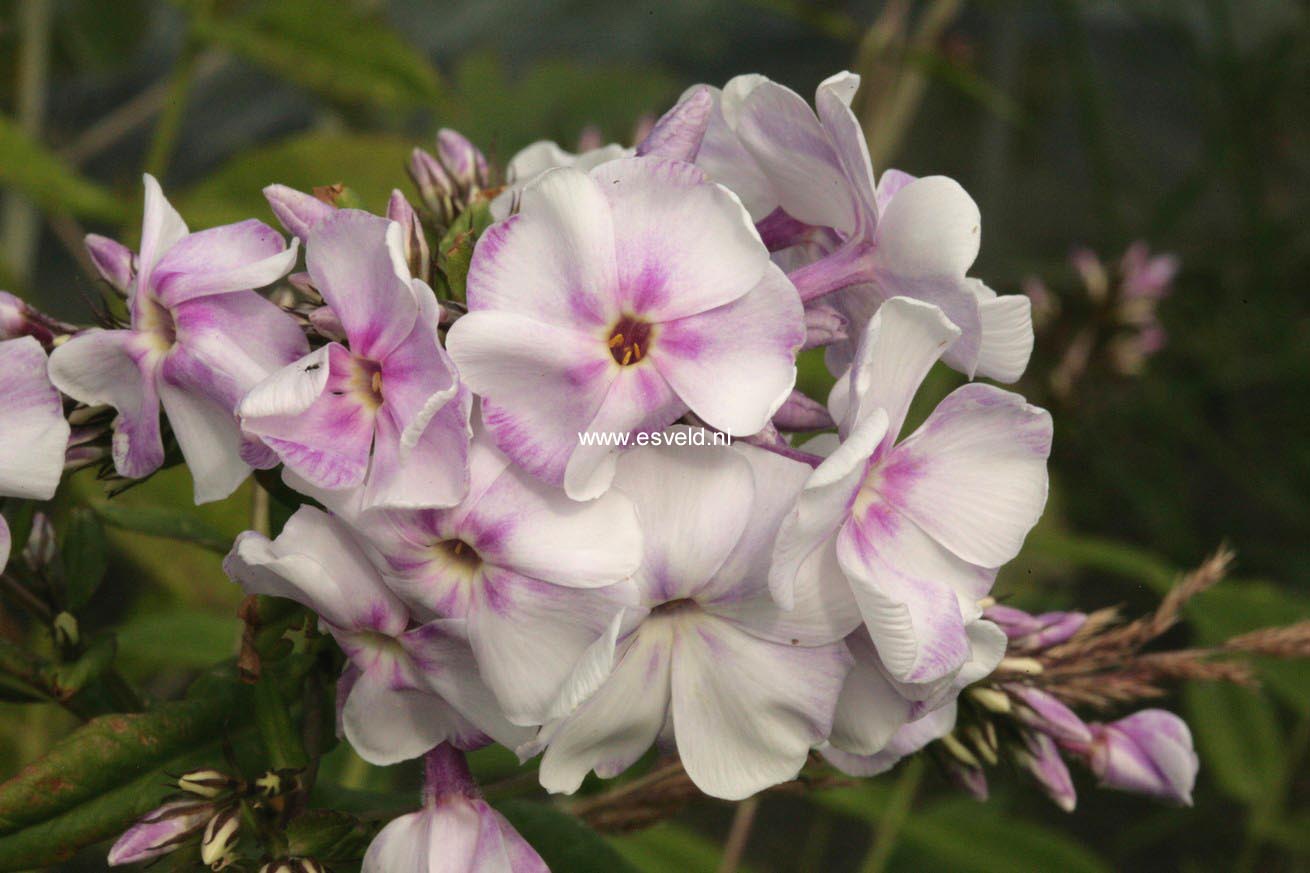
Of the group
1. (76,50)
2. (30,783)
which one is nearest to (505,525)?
(30,783)

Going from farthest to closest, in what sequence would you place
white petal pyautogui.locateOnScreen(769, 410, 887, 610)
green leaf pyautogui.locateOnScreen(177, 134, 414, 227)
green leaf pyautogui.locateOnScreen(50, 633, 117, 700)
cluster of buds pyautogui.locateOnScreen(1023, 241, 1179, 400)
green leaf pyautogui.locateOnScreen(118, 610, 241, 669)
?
cluster of buds pyautogui.locateOnScreen(1023, 241, 1179, 400) < green leaf pyautogui.locateOnScreen(177, 134, 414, 227) < green leaf pyautogui.locateOnScreen(118, 610, 241, 669) < green leaf pyautogui.locateOnScreen(50, 633, 117, 700) < white petal pyautogui.locateOnScreen(769, 410, 887, 610)

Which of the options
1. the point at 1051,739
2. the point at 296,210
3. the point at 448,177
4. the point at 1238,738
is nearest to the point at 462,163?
the point at 448,177

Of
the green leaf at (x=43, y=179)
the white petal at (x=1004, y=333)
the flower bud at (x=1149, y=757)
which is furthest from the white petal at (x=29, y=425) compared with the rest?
the green leaf at (x=43, y=179)

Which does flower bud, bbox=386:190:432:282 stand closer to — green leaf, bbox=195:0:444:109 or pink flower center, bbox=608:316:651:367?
pink flower center, bbox=608:316:651:367

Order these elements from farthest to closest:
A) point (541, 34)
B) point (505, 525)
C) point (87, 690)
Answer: point (541, 34) < point (87, 690) < point (505, 525)

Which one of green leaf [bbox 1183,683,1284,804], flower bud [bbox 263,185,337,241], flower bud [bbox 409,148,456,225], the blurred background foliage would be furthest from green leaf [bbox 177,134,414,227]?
green leaf [bbox 1183,683,1284,804]

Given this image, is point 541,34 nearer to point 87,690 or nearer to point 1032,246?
point 1032,246
